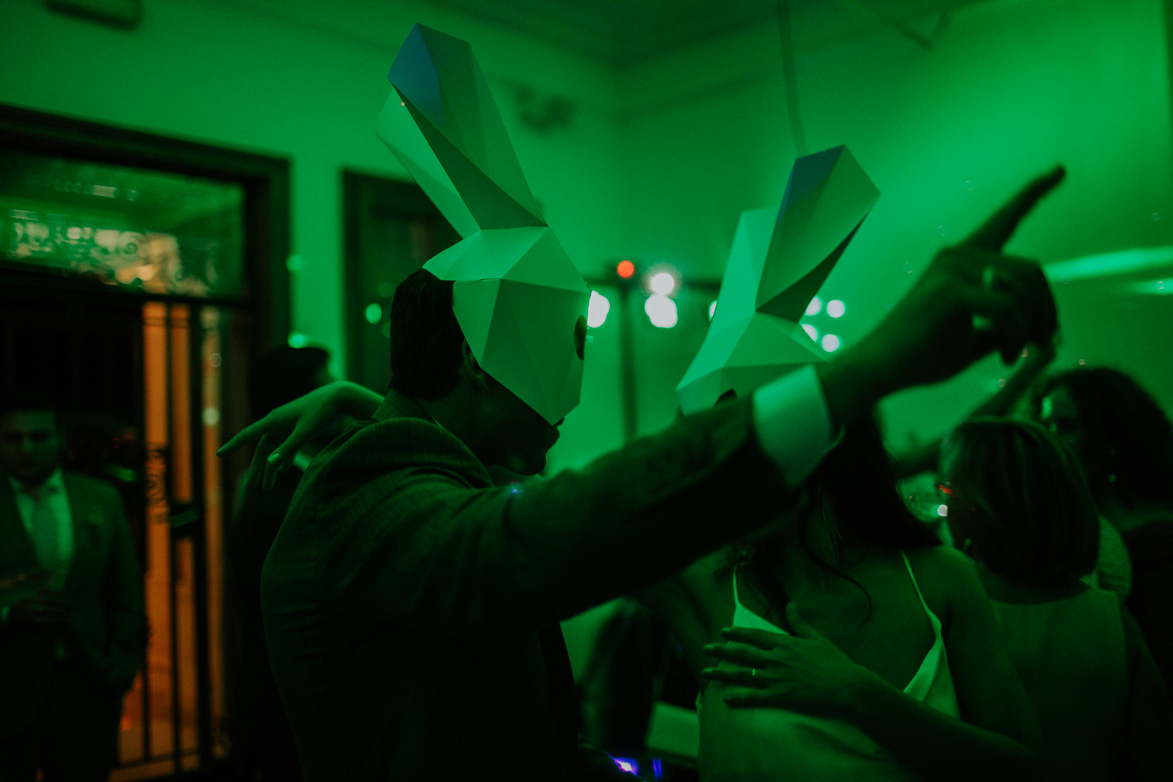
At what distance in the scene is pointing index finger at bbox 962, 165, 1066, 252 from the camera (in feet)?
1.90

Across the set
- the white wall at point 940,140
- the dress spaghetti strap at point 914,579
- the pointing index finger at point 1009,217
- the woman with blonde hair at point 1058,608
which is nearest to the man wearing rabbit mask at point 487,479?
the pointing index finger at point 1009,217

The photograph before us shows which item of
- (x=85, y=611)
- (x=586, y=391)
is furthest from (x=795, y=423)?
(x=586, y=391)

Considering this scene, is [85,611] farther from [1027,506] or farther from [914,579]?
[1027,506]

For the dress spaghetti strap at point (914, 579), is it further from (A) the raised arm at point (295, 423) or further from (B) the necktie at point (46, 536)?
(B) the necktie at point (46, 536)

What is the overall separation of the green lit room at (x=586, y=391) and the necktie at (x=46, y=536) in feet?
0.04

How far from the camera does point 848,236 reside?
1.09m

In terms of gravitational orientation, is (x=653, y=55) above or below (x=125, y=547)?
above

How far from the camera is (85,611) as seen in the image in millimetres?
2873

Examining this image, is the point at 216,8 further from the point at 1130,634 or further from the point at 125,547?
the point at 1130,634

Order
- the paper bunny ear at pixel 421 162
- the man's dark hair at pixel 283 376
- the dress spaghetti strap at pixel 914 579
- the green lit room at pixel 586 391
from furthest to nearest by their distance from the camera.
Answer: the man's dark hair at pixel 283 376 → the dress spaghetti strap at pixel 914 579 → the paper bunny ear at pixel 421 162 → the green lit room at pixel 586 391

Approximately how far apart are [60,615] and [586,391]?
2906 mm

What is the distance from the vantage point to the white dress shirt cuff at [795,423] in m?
0.57

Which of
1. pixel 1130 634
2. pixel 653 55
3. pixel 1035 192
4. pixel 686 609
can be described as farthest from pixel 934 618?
pixel 653 55

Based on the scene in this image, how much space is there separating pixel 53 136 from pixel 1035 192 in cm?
358
